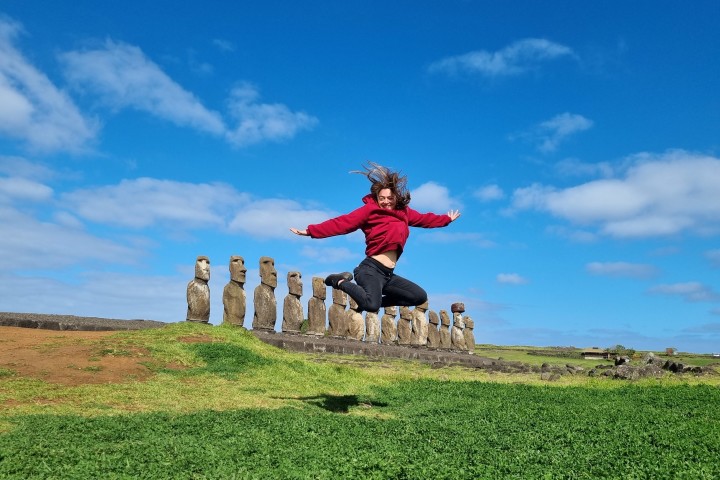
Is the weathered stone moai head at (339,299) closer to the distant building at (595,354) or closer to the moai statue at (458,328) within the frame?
the moai statue at (458,328)

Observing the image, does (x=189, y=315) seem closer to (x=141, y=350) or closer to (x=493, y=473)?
(x=141, y=350)

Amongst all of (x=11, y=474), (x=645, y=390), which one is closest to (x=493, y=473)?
(x=11, y=474)

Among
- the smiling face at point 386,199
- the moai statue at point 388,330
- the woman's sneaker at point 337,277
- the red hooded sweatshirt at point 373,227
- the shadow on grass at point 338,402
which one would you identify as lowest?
the shadow on grass at point 338,402

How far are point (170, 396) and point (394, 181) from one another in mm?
4928

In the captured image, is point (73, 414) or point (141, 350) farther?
point (141, 350)

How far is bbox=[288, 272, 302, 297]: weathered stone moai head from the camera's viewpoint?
2453 centimetres

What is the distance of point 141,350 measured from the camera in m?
12.3

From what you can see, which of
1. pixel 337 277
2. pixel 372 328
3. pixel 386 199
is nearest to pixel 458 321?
pixel 372 328

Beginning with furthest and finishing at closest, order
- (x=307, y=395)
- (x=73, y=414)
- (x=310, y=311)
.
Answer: (x=310, y=311), (x=307, y=395), (x=73, y=414)

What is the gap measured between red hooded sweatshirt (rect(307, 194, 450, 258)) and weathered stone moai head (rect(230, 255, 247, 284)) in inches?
554

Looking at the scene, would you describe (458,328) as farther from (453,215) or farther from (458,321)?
(453,215)

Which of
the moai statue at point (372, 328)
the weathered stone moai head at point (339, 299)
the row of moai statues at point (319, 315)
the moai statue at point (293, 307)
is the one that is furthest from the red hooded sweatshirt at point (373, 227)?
the moai statue at point (372, 328)

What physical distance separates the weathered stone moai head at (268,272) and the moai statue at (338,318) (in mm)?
4441

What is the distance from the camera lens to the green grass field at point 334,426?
5312mm
